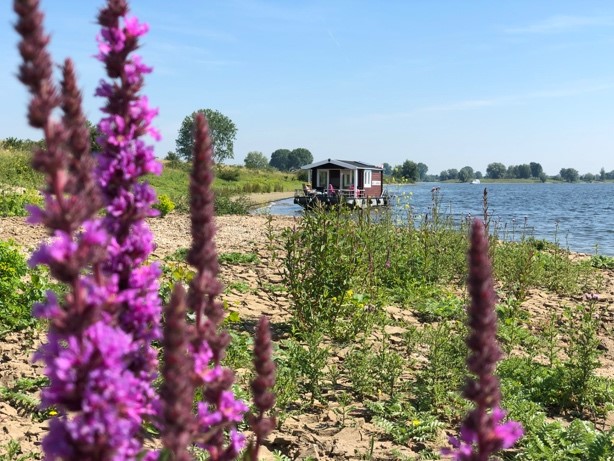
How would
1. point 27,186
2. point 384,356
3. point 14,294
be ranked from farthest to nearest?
point 27,186 < point 14,294 < point 384,356

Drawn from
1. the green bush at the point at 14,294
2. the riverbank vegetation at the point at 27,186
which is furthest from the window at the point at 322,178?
the green bush at the point at 14,294

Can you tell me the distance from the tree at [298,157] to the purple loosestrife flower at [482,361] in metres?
191

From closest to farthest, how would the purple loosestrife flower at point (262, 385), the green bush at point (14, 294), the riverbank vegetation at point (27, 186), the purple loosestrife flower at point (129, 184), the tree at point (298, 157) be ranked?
the purple loosestrife flower at point (129, 184), the purple loosestrife flower at point (262, 385), the green bush at point (14, 294), the riverbank vegetation at point (27, 186), the tree at point (298, 157)

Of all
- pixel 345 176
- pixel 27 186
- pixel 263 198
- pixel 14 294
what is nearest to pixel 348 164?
pixel 345 176

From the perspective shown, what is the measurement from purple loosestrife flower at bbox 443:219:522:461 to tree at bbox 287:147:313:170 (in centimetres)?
19144

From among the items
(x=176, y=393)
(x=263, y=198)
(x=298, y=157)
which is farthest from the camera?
(x=298, y=157)

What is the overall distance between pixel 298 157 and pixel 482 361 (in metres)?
193

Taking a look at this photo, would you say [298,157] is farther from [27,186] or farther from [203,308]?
[203,308]

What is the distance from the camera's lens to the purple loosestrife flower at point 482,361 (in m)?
1.27

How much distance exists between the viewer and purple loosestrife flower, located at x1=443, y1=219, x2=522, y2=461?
49.8 inches

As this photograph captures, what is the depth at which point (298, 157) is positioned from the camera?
632ft

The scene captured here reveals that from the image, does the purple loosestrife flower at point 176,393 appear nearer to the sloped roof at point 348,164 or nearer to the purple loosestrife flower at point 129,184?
the purple loosestrife flower at point 129,184

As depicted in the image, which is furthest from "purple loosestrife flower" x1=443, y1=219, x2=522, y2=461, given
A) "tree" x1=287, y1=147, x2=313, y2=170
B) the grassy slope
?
"tree" x1=287, y1=147, x2=313, y2=170

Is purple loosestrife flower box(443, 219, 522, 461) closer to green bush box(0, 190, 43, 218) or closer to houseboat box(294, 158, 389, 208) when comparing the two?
green bush box(0, 190, 43, 218)
